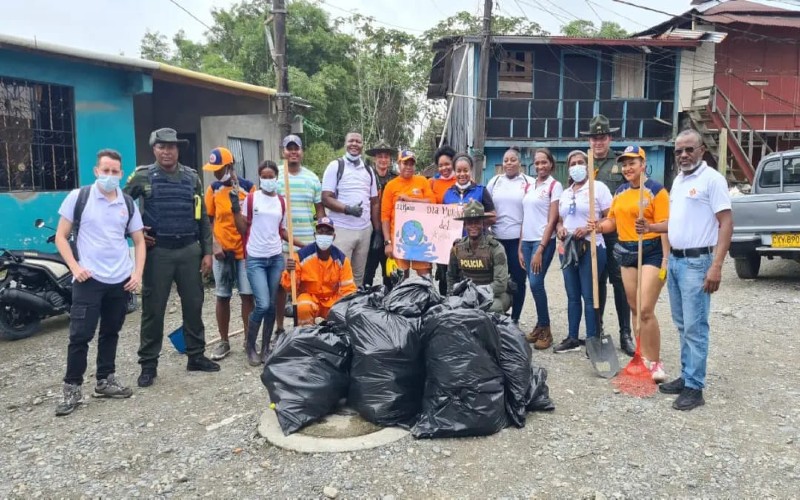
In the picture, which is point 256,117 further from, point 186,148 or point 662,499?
point 662,499

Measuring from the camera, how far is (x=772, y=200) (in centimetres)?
786

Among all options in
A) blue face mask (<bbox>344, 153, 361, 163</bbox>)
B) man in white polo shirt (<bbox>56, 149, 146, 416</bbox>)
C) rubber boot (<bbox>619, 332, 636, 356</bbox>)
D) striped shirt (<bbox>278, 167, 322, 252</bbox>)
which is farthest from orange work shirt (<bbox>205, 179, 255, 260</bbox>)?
rubber boot (<bbox>619, 332, 636, 356</bbox>)

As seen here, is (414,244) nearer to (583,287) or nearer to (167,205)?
(583,287)

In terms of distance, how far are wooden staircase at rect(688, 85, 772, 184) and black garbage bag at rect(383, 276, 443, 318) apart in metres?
15.1

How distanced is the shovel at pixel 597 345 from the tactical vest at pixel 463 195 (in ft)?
3.43

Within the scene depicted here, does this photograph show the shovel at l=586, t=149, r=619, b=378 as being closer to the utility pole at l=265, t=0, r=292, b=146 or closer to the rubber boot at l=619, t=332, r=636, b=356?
the rubber boot at l=619, t=332, r=636, b=356

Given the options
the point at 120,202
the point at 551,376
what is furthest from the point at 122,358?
the point at 551,376

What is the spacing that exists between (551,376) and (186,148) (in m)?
9.48

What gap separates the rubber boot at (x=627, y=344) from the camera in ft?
16.8

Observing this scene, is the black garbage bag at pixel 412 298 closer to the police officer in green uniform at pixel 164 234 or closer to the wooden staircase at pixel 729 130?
the police officer in green uniform at pixel 164 234

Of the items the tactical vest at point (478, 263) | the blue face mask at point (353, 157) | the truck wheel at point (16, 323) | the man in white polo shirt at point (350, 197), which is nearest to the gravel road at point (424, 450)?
the tactical vest at point (478, 263)

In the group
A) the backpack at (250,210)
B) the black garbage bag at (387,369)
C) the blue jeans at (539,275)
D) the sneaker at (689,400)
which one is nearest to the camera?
the black garbage bag at (387,369)

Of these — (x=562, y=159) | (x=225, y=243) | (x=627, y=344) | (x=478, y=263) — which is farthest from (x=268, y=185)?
(x=562, y=159)

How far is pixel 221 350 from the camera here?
5.23m
